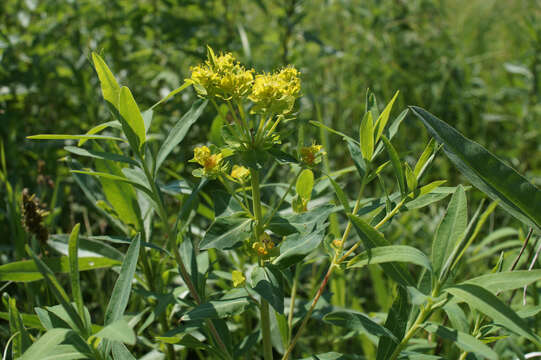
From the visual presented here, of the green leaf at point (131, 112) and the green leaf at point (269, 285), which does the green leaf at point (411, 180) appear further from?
the green leaf at point (131, 112)

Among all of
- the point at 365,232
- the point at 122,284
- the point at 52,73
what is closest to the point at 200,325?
the point at 122,284

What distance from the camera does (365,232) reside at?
0.96m

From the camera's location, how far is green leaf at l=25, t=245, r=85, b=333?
2.79 ft

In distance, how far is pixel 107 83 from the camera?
111 cm

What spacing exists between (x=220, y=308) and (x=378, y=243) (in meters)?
0.42

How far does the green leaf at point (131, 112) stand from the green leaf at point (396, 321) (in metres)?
0.76

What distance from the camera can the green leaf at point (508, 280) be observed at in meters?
0.85

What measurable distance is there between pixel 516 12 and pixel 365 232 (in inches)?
253

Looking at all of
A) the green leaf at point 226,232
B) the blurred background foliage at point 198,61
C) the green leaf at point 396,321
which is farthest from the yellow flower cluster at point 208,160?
the blurred background foliage at point 198,61

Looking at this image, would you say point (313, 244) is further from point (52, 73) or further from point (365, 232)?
point (52, 73)

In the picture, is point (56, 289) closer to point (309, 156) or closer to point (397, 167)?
point (309, 156)

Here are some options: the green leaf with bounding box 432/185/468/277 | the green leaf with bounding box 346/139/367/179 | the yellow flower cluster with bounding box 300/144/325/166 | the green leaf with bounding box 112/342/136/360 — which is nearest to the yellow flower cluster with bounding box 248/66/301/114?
the yellow flower cluster with bounding box 300/144/325/166

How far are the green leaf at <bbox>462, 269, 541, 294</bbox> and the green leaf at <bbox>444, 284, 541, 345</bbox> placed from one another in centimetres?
2

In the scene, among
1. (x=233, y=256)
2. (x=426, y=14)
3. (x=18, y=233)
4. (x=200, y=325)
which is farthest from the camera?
(x=426, y=14)
